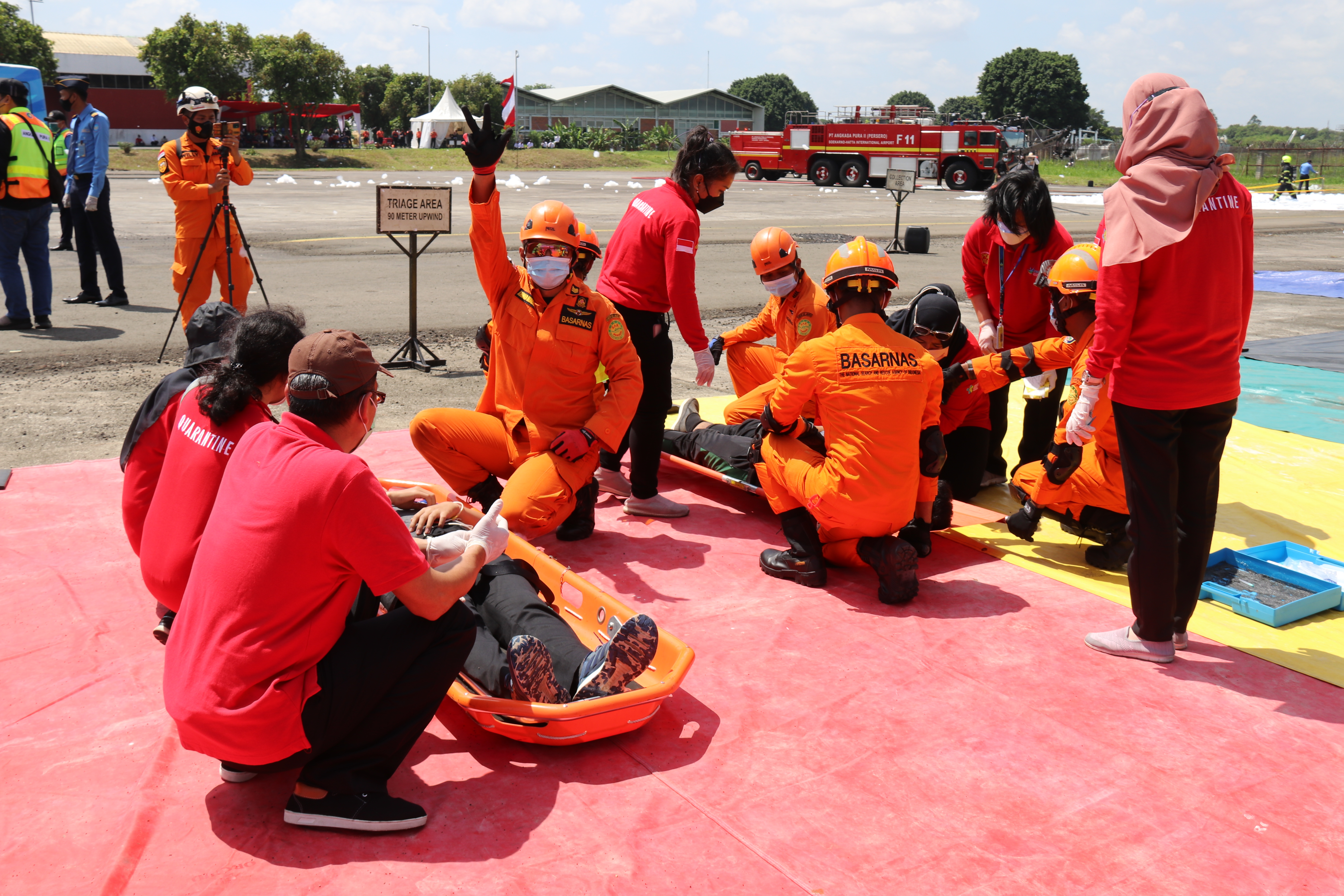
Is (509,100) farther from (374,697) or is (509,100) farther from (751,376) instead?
(374,697)

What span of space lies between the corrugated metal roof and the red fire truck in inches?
2257

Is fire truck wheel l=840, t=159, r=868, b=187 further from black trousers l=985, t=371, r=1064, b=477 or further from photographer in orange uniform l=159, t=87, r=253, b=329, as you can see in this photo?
black trousers l=985, t=371, r=1064, b=477

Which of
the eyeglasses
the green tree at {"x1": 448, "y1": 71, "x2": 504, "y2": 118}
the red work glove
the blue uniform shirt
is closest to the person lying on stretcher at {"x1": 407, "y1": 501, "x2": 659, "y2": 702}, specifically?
the red work glove

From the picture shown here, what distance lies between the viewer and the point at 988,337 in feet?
19.2

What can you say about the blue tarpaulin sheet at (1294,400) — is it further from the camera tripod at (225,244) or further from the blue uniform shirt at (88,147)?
the blue uniform shirt at (88,147)

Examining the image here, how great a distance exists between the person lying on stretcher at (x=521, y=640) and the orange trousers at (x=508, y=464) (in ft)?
2.67

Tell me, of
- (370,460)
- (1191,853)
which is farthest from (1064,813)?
(370,460)

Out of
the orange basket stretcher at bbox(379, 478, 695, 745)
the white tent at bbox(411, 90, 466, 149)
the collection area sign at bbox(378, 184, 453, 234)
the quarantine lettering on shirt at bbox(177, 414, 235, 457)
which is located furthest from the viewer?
the white tent at bbox(411, 90, 466, 149)

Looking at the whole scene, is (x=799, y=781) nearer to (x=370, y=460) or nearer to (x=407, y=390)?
(x=370, y=460)

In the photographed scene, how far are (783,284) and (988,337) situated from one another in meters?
1.33

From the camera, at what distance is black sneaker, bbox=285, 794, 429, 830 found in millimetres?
2635

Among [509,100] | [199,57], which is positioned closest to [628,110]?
[199,57]

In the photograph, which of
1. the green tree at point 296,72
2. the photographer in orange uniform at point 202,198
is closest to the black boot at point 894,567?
the photographer in orange uniform at point 202,198

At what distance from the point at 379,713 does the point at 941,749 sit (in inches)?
68.7
